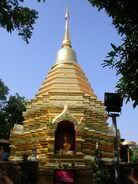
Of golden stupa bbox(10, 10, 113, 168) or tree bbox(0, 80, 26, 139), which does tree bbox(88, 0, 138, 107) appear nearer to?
golden stupa bbox(10, 10, 113, 168)

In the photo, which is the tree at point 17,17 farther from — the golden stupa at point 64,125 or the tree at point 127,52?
the golden stupa at point 64,125

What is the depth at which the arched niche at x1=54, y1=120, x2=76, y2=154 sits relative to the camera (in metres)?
20.3

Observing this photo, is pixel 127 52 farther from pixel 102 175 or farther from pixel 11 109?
pixel 11 109

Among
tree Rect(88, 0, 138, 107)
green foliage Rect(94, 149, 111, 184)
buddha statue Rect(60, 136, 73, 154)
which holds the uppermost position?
tree Rect(88, 0, 138, 107)

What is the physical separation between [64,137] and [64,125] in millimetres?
722

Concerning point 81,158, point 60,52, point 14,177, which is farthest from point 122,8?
point 60,52

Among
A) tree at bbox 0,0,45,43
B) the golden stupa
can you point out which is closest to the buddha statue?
the golden stupa

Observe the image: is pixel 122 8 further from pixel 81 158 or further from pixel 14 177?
pixel 81 158

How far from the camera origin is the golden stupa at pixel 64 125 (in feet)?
65.4

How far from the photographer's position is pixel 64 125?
21078 mm

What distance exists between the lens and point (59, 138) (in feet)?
68.0

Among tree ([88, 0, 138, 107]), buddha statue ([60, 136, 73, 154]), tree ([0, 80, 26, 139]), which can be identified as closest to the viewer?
tree ([88, 0, 138, 107])

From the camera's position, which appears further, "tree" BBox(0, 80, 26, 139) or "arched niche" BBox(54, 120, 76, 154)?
"tree" BBox(0, 80, 26, 139)

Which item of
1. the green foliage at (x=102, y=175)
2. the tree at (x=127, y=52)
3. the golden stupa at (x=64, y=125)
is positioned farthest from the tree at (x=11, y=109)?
the tree at (x=127, y=52)
